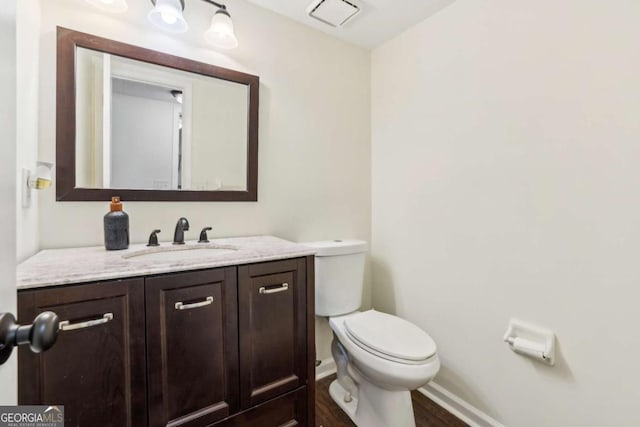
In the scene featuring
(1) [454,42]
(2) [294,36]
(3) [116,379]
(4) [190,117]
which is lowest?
(3) [116,379]

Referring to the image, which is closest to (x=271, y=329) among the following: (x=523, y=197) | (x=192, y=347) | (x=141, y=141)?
(x=192, y=347)

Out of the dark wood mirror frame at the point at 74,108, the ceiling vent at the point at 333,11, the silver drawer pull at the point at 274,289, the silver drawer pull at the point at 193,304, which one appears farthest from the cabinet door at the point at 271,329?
the ceiling vent at the point at 333,11

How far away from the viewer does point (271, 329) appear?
3.76 ft

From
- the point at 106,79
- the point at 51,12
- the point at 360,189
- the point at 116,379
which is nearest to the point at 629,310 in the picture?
the point at 360,189

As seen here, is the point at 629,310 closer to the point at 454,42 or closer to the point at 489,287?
the point at 489,287

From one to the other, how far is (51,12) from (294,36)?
1.14m

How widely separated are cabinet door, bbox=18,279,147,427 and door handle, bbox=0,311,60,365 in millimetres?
422

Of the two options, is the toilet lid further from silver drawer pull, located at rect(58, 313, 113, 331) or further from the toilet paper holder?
silver drawer pull, located at rect(58, 313, 113, 331)

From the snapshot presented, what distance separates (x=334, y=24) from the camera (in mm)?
1758

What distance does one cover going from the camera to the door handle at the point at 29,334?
416 millimetres

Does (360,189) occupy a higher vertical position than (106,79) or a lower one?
lower

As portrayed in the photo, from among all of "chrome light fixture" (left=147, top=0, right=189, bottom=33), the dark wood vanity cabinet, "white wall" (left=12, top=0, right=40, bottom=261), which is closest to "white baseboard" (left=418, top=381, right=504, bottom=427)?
the dark wood vanity cabinet

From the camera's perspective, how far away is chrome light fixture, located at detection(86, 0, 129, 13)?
1.18 m

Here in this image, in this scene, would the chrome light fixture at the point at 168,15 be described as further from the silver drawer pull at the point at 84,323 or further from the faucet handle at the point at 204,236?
the silver drawer pull at the point at 84,323
